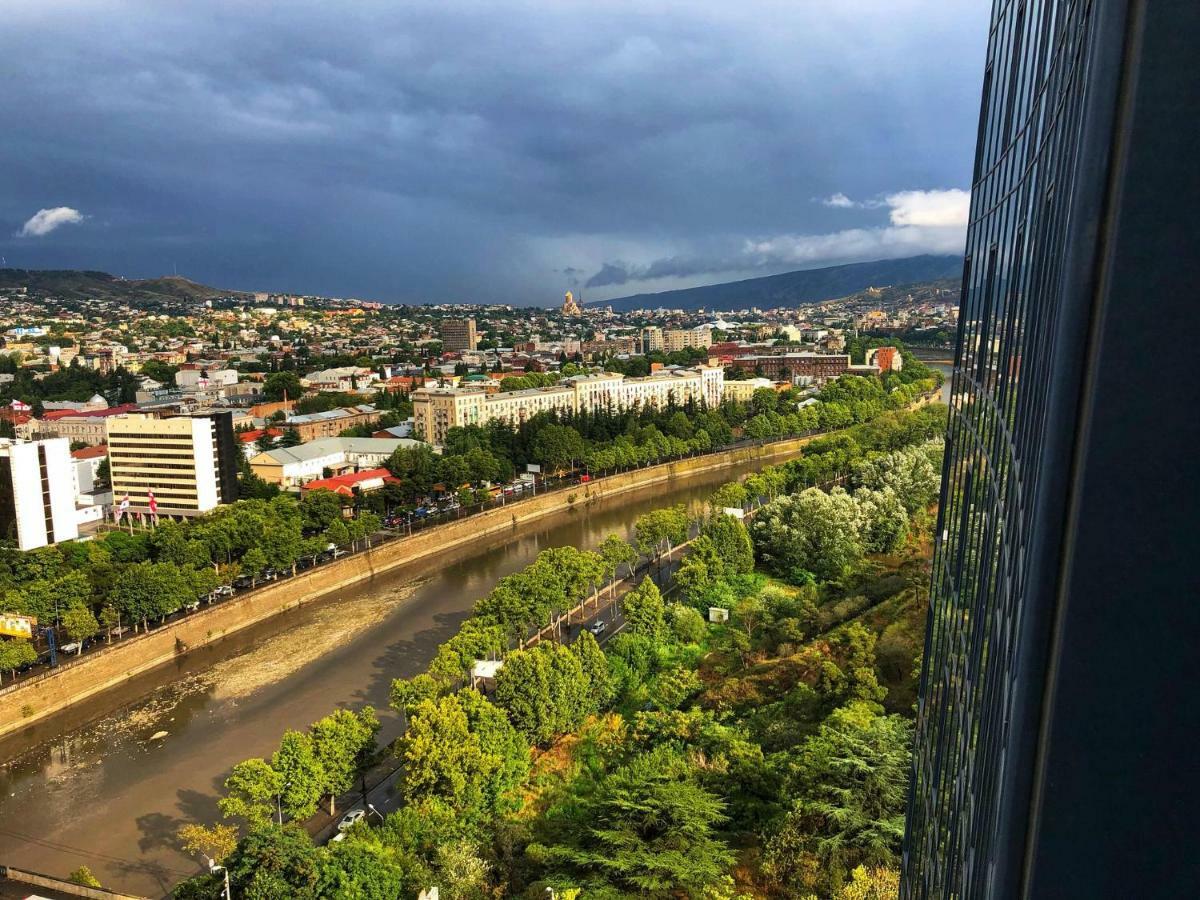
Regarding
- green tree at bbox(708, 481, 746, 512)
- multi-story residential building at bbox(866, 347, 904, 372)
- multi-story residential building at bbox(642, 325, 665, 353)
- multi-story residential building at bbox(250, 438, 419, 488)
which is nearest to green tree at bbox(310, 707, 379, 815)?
green tree at bbox(708, 481, 746, 512)

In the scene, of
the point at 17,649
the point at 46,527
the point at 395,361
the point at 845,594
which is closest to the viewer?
the point at 17,649

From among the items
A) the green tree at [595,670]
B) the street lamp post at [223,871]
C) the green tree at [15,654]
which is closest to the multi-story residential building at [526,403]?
the green tree at [15,654]

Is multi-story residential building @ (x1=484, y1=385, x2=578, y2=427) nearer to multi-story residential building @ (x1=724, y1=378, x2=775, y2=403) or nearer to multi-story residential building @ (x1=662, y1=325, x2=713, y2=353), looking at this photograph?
multi-story residential building @ (x1=724, y1=378, x2=775, y2=403)

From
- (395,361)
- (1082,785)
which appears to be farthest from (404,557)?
(395,361)

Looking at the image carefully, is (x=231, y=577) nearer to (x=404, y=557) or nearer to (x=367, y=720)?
(x=404, y=557)

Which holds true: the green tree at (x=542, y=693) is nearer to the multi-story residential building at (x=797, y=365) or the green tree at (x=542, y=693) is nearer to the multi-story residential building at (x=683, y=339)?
the multi-story residential building at (x=797, y=365)

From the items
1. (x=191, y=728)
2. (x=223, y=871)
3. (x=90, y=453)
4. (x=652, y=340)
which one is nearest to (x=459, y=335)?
(x=652, y=340)
